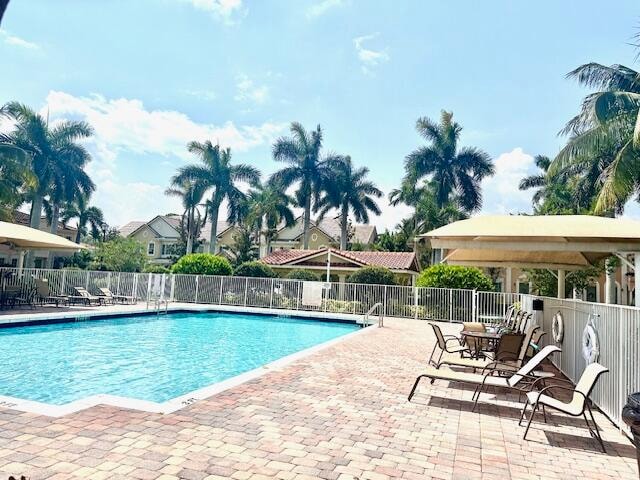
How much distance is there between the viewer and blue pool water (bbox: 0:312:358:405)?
848 centimetres

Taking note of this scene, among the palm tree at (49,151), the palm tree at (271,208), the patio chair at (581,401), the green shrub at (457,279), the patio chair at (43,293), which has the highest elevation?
the palm tree at (49,151)

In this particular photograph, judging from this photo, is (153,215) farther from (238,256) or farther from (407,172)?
(407,172)

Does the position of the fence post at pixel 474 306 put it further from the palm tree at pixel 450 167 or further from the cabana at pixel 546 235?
the palm tree at pixel 450 167

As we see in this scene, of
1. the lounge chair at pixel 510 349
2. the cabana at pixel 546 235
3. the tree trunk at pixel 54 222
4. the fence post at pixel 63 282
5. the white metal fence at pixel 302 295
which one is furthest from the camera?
the tree trunk at pixel 54 222

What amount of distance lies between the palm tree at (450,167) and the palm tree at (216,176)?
13694 mm

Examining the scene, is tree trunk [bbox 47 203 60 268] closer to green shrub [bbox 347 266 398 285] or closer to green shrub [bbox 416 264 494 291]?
green shrub [bbox 347 266 398 285]

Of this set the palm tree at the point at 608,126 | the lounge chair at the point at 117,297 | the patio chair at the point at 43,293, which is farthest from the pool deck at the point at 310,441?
the lounge chair at the point at 117,297

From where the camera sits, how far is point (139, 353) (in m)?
12.0

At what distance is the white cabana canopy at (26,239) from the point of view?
15.8m

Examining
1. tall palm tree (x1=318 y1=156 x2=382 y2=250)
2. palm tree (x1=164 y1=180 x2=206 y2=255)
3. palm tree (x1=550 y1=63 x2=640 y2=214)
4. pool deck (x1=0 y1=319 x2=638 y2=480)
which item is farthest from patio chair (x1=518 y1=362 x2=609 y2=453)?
palm tree (x1=164 y1=180 x2=206 y2=255)

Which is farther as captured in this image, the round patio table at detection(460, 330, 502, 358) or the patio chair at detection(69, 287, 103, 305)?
the patio chair at detection(69, 287, 103, 305)

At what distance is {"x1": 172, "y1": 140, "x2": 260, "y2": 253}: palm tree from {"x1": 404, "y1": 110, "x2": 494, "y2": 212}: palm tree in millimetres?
13694

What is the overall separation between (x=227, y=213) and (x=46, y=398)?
30.9 meters

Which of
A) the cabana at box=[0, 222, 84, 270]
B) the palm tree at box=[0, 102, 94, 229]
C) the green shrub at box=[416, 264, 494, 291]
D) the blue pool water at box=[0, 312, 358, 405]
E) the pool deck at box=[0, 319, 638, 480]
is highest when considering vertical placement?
the palm tree at box=[0, 102, 94, 229]
